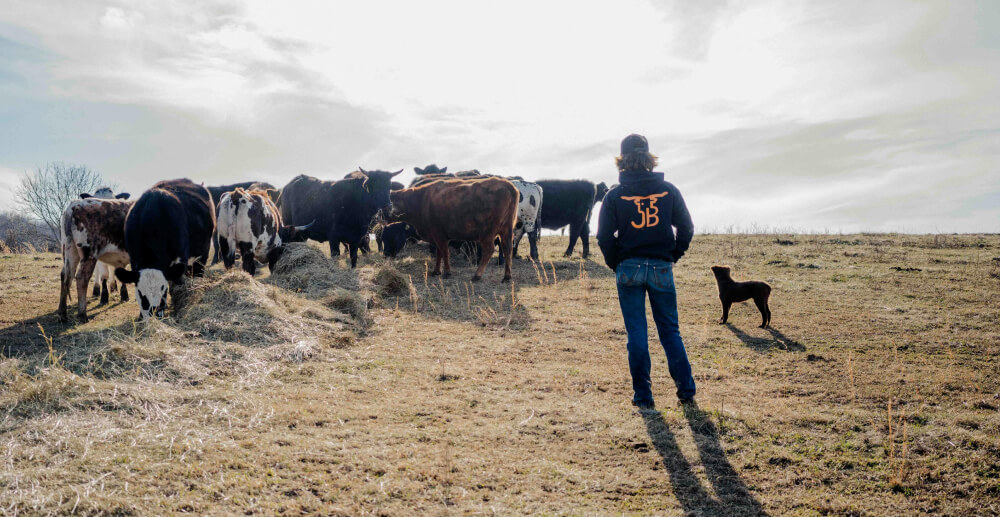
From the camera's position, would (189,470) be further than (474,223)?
No

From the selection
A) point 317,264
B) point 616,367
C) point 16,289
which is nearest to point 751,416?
point 616,367

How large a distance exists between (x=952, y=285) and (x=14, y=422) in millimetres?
12932

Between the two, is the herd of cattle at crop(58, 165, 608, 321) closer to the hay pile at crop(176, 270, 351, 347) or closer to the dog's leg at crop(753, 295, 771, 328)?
the hay pile at crop(176, 270, 351, 347)

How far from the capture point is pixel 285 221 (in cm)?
1435

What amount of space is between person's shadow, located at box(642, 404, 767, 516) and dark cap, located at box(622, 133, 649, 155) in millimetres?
2153

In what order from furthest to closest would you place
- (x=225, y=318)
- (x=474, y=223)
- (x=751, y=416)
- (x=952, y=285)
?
1. (x=474, y=223)
2. (x=952, y=285)
3. (x=225, y=318)
4. (x=751, y=416)

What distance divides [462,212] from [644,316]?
261 inches

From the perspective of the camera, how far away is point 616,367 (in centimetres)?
588

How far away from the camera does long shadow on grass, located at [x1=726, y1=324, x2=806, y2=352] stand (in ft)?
21.3

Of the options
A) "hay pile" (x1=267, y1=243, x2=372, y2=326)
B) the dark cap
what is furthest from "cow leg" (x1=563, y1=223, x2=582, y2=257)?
the dark cap

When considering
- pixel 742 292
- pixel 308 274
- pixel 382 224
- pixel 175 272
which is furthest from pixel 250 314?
pixel 742 292

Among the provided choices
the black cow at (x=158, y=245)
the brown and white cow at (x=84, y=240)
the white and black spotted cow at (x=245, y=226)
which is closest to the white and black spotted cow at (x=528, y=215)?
the white and black spotted cow at (x=245, y=226)

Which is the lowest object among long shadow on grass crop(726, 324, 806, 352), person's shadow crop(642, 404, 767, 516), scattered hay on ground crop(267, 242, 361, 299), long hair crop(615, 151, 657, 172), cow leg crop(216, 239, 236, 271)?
person's shadow crop(642, 404, 767, 516)

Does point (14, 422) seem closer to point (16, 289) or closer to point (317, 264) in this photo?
point (317, 264)
